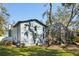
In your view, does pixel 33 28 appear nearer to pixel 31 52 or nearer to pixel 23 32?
pixel 23 32

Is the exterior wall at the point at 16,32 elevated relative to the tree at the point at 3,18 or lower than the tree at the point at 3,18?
lower

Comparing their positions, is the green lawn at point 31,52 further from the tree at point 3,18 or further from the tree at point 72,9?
the tree at point 72,9

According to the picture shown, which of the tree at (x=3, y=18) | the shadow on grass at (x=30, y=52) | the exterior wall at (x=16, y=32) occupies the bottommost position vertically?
the shadow on grass at (x=30, y=52)

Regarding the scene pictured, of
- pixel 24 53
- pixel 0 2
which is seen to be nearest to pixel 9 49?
pixel 24 53

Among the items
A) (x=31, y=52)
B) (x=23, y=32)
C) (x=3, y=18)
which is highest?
(x=3, y=18)

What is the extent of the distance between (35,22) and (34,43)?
20 cm

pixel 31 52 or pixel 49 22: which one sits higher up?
pixel 49 22

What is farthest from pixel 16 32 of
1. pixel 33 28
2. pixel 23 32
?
pixel 33 28

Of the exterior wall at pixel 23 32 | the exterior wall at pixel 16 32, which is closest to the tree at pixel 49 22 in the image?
the exterior wall at pixel 23 32

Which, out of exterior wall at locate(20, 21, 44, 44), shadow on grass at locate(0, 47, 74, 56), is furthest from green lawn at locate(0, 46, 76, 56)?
exterior wall at locate(20, 21, 44, 44)

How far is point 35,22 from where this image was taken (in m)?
4.30

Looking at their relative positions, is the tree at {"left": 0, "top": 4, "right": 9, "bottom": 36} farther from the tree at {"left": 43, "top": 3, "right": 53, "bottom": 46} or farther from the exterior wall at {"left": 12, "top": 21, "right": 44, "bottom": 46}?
the tree at {"left": 43, "top": 3, "right": 53, "bottom": 46}

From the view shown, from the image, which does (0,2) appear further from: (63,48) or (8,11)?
(63,48)

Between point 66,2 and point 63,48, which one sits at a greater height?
point 66,2
